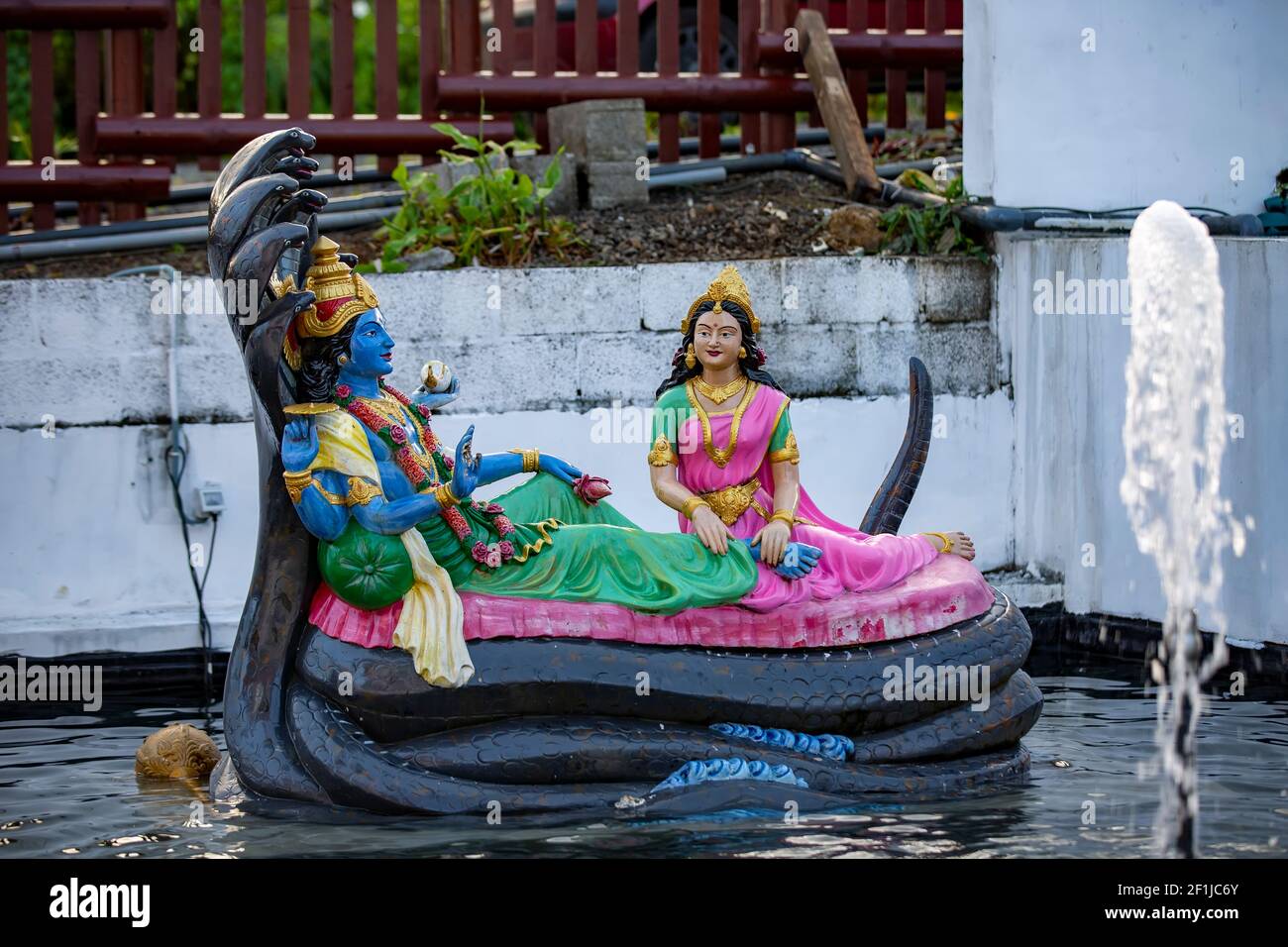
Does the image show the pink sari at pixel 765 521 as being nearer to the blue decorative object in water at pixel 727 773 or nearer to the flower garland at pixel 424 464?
the blue decorative object in water at pixel 727 773

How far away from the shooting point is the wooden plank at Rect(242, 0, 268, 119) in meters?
10.4

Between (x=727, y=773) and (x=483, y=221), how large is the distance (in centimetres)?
465

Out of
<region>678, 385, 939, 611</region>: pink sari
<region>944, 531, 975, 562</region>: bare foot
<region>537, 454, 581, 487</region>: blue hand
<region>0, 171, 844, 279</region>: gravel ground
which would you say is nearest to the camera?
<region>678, 385, 939, 611</region>: pink sari

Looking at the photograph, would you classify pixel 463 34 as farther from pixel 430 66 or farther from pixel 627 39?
pixel 627 39

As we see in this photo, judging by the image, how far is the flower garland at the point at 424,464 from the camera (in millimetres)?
5883

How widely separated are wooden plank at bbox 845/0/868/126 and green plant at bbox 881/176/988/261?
192cm

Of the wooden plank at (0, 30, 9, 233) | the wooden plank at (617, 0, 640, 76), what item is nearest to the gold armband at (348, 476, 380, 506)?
the wooden plank at (0, 30, 9, 233)

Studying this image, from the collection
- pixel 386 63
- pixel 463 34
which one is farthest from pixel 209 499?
pixel 463 34

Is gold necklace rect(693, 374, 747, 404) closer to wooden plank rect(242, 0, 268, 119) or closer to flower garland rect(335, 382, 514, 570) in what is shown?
flower garland rect(335, 382, 514, 570)

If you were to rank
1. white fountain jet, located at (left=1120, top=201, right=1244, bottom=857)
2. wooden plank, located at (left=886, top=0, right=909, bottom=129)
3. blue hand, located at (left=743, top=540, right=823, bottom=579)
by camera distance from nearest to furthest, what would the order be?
blue hand, located at (left=743, top=540, right=823, bottom=579)
white fountain jet, located at (left=1120, top=201, right=1244, bottom=857)
wooden plank, located at (left=886, top=0, right=909, bottom=129)

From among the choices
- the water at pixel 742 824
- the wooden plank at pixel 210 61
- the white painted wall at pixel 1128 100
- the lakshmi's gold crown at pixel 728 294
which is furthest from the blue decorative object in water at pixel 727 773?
the wooden plank at pixel 210 61

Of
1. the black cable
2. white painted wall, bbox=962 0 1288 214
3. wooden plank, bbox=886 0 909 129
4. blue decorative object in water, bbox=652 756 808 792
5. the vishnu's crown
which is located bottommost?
blue decorative object in water, bbox=652 756 808 792

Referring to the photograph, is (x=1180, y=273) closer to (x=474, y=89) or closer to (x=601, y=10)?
(x=474, y=89)
